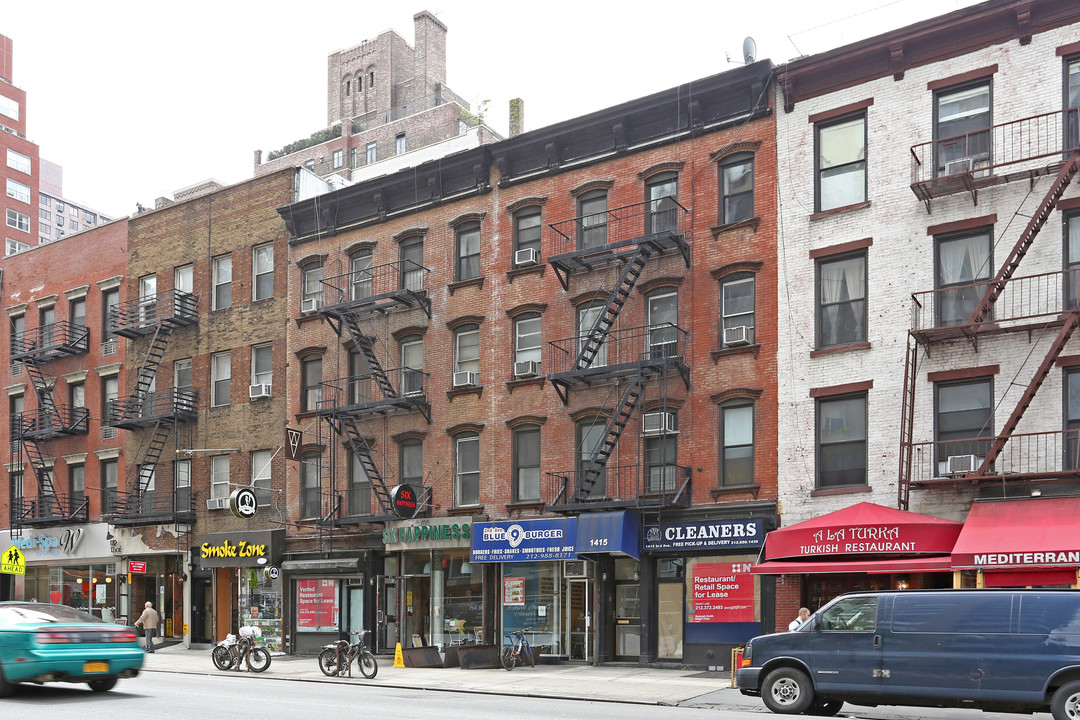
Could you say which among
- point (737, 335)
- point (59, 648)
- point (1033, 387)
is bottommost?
point (59, 648)

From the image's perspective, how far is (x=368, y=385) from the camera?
108ft

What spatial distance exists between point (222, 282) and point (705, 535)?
64.8 ft

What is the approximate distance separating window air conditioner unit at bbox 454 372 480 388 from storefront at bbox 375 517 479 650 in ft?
11.9

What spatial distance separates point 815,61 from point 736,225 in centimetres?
404

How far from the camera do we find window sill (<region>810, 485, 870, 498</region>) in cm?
2378

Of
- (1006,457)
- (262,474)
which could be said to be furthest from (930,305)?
(262,474)

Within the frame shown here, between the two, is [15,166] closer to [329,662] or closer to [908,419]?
[329,662]

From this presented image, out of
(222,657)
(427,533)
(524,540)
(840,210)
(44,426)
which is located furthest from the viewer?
(44,426)

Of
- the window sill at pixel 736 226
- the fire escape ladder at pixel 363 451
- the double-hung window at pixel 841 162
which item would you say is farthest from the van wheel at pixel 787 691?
the fire escape ladder at pixel 363 451

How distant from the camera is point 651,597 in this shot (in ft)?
87.2

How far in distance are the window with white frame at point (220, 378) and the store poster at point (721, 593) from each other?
17931mm

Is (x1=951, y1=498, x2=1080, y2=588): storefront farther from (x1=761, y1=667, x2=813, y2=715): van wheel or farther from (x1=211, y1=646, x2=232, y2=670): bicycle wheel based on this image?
(x1=211, y1=646, x2=232, y2=670): bicycle wheel

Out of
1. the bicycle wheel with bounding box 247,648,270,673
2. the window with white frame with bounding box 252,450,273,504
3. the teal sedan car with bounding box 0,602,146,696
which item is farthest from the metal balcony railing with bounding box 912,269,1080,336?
the window with white frame with bounding box 252,450,273,504

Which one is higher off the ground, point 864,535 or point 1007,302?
point 1007,302
